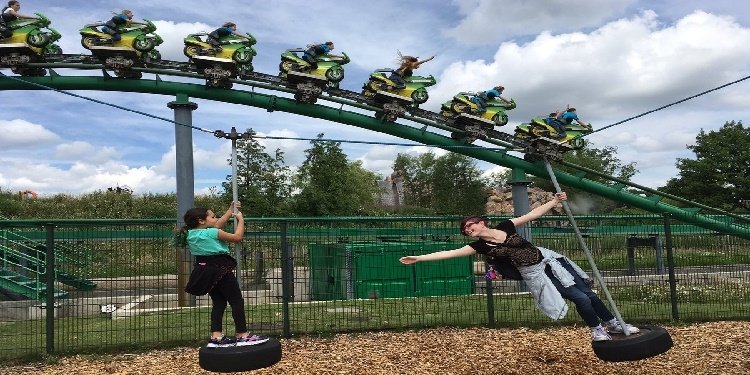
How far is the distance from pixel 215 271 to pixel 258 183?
2524 cm

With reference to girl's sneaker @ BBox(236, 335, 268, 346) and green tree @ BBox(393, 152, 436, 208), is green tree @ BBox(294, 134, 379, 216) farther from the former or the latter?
green tree @ BBox(393, 152, 436, 208)

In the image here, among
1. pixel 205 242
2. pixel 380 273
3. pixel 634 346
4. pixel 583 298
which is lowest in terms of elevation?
pixel 634 346

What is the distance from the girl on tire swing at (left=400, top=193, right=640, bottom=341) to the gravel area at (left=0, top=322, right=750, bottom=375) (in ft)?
3.88

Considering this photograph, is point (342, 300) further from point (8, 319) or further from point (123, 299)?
point (8, 319)

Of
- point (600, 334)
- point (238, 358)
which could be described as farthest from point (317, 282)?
point (600, 334)

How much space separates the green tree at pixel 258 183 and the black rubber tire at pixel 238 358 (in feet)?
80.6

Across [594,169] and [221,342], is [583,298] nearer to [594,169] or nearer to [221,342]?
[221,342]

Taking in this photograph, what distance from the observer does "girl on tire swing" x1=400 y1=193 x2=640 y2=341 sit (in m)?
4.83

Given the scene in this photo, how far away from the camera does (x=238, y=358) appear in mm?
4383

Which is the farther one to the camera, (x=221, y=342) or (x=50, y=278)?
(x=50, y=278)

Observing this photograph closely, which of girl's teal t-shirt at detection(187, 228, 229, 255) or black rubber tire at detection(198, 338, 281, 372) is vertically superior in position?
girl's teal t-shirt at detection(187, 228, 229, 255)

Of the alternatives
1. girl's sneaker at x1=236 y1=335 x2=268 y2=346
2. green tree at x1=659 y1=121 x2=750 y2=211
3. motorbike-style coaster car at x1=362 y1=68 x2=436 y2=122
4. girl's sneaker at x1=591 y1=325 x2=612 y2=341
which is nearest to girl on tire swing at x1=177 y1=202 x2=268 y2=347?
girl's sneaker at x1=236 y1=335 x2=268 y2=346

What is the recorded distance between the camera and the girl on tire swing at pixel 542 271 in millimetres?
4832

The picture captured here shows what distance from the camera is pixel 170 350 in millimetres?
7133
